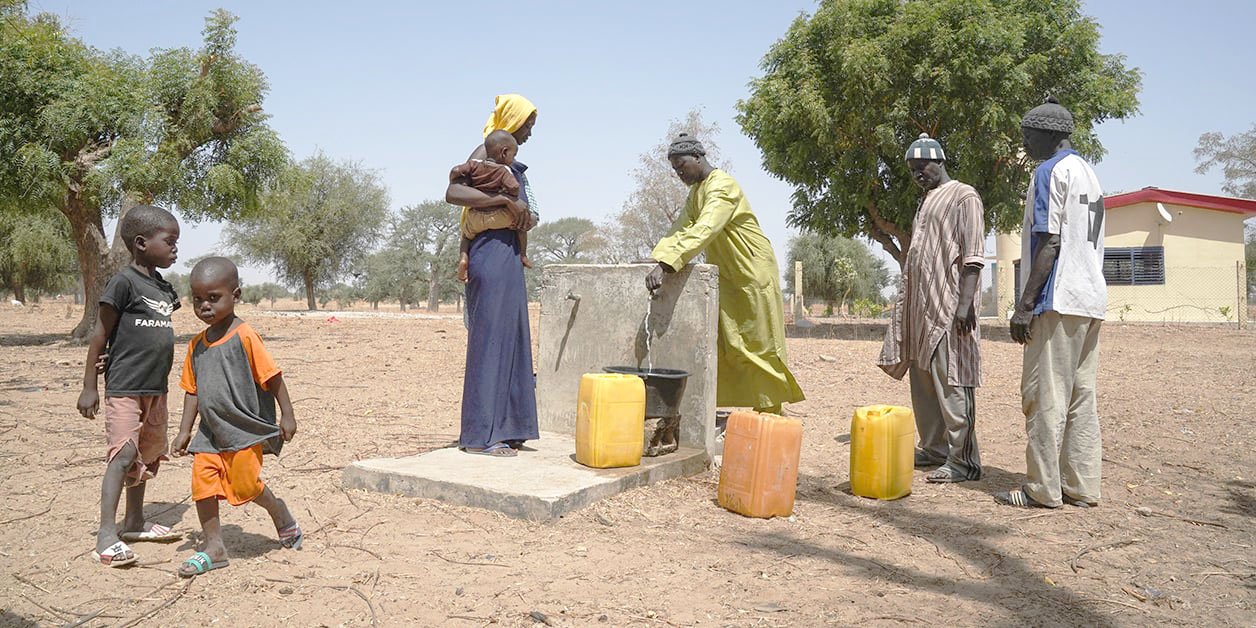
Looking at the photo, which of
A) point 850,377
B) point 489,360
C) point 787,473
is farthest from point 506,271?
point 850,377

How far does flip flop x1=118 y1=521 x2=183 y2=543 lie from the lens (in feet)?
11.8

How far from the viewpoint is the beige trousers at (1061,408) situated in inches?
170

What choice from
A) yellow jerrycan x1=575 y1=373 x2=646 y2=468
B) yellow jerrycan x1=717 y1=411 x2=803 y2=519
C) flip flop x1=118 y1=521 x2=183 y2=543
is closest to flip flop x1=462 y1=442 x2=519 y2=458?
yellow jerrycan x1=575 y1=373 x2=646 y2=468

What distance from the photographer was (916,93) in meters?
18.3

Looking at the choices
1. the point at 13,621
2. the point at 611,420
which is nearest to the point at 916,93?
the point at 611,420

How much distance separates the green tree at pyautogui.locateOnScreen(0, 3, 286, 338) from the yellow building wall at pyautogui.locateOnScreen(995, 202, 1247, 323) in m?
22.4

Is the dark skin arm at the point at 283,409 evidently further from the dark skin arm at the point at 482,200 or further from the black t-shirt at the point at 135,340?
the dark skin arm at the point at 482,200

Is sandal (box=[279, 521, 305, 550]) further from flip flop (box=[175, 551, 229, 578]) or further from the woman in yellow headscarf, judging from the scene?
the woman in yellow headscarf

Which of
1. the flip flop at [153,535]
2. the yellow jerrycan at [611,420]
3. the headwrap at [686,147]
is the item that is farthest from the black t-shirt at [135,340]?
the headwrap at [686,147]

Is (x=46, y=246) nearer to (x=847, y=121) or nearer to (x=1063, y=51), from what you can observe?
(x=847, y=121)

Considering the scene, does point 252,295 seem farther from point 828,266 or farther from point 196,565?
point 196,565

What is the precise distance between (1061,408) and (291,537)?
3.74 meters

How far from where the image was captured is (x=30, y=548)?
3.52 m

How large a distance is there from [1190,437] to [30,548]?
289 inches
